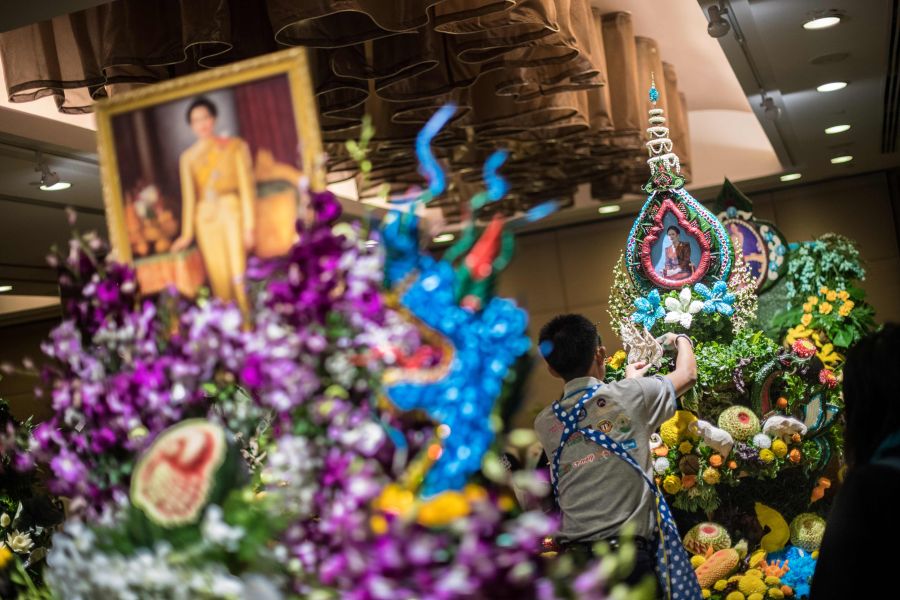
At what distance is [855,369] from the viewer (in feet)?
7.02

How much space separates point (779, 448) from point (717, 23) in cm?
195

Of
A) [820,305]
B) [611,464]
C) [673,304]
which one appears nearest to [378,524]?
[611,464]

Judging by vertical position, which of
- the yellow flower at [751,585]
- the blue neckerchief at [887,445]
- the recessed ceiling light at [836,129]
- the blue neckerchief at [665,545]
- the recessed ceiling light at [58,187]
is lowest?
the yellow flower at [751,585]

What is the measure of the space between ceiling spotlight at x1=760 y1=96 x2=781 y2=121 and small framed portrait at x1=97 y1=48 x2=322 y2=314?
5.55 m

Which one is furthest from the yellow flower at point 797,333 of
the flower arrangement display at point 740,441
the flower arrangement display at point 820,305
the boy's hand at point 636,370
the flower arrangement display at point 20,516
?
the flower arrangement display at point 20,516

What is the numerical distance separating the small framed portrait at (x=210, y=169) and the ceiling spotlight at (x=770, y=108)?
218 inches

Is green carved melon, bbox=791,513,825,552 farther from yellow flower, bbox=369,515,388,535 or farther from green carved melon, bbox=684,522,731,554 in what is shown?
yellow flower, bbox=369,515,388,535

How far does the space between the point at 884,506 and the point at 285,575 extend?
1.07 meters

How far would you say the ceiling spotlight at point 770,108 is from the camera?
6816 millimetres

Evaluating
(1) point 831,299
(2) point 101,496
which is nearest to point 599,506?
(2) point 101,496

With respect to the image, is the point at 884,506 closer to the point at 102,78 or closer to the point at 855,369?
the point at 855,369

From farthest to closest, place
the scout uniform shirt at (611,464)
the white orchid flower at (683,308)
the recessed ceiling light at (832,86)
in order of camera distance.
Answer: the recessed ceiling light at (832,86)
the white orchid flower at (683,308)
the scout uniform shirt at (611,464)

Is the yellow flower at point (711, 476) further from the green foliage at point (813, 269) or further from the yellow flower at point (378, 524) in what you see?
the yellow flower at point (378, 524)

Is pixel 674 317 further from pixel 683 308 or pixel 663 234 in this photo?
pixel 663 234
